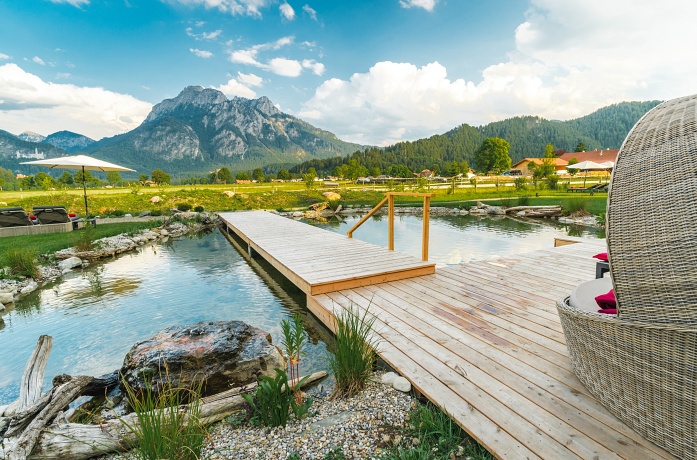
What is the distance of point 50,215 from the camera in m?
10.0

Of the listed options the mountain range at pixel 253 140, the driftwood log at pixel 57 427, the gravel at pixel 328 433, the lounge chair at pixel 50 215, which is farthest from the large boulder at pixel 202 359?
the mountain range at pixel 253 140

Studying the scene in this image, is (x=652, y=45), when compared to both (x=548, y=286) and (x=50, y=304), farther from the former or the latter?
(x=50, y=304)

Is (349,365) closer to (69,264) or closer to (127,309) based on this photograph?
(127,309)

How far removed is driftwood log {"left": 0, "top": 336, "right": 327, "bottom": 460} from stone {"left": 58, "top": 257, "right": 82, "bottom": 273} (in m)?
5.46

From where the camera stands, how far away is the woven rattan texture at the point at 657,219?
126 cm

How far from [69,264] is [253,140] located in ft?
541

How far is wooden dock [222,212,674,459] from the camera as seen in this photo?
5.45 feet

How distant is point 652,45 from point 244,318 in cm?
944

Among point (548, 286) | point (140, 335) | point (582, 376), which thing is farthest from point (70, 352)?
point (548, 286)

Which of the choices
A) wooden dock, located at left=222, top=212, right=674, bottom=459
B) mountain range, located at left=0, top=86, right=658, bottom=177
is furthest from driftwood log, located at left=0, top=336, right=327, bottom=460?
mountain range, located at left=0, top=86, right=658, bottom=177

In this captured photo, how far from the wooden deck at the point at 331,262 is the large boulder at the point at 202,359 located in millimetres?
1184

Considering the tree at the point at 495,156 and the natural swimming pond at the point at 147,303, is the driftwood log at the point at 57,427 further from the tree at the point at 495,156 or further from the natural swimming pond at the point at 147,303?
the tree at the point at 495,156

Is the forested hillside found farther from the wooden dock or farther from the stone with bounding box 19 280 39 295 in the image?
the wooden dock

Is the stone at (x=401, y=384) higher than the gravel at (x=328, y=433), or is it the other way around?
the stone at (x=401, y=384)
